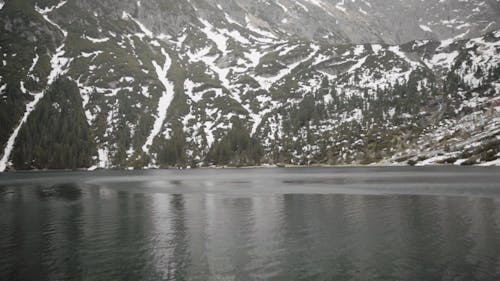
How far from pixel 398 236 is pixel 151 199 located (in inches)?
2132

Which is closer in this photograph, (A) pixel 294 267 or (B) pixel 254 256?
(A) pixel 294 267

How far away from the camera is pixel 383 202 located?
69250 millimetres

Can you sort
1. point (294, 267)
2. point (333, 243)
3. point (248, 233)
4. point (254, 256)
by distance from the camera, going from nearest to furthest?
point (294, 267) < point (254, 256) < point (333, 243) < point (248, 233)

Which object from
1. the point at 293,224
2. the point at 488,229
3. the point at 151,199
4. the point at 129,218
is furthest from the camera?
the point at 151,199

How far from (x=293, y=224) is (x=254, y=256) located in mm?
16358

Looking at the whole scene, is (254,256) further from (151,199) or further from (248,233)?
(151,199)

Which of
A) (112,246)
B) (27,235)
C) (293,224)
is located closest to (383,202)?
(293,224)

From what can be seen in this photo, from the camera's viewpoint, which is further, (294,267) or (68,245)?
(68,245)

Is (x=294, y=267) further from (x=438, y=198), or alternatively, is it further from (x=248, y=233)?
(x=438, y=198)

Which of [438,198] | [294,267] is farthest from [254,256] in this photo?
[438,198]

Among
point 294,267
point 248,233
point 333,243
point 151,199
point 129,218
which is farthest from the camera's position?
point 151,199

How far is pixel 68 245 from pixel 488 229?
42488 millimetres

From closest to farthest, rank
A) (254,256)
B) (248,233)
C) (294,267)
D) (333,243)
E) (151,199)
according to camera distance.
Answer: (294,267) → (254,256) → (333,243) → (248,233) → (151,199)

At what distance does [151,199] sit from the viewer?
8381cm
